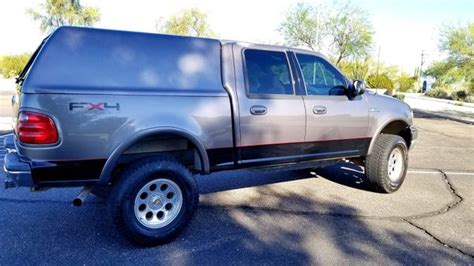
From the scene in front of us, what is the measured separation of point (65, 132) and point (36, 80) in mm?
473

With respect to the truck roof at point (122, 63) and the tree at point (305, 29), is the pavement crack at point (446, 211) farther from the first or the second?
the tree at point (305, 29)

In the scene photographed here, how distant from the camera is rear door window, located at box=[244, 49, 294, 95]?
3959 millimetres

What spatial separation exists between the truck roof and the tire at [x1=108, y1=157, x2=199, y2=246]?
753 millimetres

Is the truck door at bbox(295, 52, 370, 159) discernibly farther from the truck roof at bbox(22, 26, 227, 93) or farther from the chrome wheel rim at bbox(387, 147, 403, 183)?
the truck roof at bbox(22, 26, 227, 93)

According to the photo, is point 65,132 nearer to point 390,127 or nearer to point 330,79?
point 330,79

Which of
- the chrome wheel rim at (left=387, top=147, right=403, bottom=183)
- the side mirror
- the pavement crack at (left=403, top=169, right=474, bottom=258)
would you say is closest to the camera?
the pavement crack at (left=403, top=169, right=474, bottom=258)

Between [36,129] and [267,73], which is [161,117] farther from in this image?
[267,73]

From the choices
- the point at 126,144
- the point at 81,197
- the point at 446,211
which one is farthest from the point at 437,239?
the point at 81,197

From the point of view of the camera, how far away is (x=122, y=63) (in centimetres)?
328

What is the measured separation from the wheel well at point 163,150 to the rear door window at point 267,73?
2.95 feet

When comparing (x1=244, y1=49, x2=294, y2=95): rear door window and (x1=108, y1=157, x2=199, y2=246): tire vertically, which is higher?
(x1=244, y1=49, x2=294, y2=95): rear door window

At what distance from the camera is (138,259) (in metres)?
3.17

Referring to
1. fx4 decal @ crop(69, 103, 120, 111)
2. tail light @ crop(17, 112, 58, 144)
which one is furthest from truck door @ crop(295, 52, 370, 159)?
tail light @ crop(17, 112, 58, 144)

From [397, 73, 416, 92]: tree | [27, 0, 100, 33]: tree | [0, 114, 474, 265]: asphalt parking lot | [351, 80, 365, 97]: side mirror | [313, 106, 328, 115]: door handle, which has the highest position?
[27, 0, 100, 33]: tree
